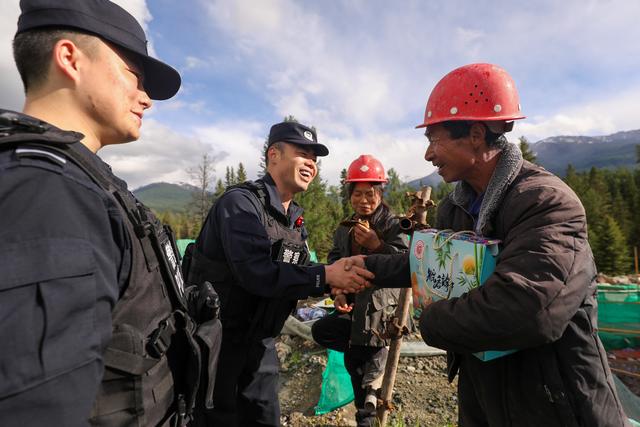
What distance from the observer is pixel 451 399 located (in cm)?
527

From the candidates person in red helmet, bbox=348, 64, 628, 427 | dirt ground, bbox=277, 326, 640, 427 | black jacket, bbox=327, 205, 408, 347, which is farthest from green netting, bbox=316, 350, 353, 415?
person in red helmet, bbox=348, 64, 628, 427

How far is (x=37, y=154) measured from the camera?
1.10m

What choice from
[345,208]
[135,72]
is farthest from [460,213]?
[345,208]

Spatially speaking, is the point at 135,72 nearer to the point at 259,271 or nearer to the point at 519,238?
the point at 259,271

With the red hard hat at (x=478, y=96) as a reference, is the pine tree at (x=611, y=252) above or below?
below

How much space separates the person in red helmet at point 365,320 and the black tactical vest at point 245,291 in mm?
883

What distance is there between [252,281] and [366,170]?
10.1ft

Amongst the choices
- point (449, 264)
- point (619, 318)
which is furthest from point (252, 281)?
point (619, 318)

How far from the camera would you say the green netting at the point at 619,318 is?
28.3ft

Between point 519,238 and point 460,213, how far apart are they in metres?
0.85

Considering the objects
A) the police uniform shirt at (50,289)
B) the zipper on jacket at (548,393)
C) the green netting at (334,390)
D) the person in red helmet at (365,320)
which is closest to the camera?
the police uniform shirt at (50,289)

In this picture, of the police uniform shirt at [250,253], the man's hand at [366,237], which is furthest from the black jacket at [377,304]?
the police uniform shirt at [250,253]

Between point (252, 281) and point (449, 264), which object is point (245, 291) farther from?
point (449, 264)

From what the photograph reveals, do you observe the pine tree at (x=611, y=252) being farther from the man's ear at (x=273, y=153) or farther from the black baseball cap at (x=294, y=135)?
the man's ear at (x=273, y=153)
